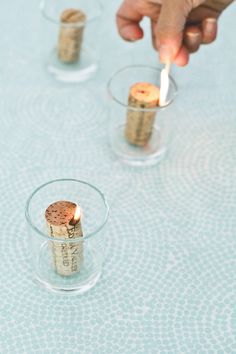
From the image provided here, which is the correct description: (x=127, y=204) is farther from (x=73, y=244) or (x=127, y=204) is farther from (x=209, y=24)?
(x=209, y=24)

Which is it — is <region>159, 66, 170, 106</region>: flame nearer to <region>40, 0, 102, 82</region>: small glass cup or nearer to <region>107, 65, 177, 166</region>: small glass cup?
<region>107, 65, 177, 166</region>: small glass cup

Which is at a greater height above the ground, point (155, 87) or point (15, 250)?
point (155, 87)

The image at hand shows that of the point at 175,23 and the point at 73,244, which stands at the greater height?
the point at 175,23

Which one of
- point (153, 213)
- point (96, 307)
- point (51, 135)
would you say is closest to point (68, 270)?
point (96, 307)

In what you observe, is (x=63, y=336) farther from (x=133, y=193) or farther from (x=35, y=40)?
(x=35, y=40)

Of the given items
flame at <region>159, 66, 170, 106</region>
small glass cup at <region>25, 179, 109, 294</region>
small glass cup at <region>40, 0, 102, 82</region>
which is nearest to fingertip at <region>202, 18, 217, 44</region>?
flame at <region>159, 66, 170, 106</region>

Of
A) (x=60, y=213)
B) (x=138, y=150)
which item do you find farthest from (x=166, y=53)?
(x=60, y=213)

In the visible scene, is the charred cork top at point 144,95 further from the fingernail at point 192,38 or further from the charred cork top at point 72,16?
the charred cork top at point 72,16
